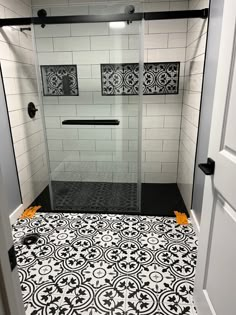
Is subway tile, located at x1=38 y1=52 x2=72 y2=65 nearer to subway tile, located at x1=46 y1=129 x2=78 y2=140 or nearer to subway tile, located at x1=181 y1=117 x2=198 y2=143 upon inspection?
subway tile, located at x1=46 y1=129 x2=78 y2=140

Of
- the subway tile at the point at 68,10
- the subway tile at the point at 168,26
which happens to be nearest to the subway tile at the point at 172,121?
the subway tile at the point at 168,26

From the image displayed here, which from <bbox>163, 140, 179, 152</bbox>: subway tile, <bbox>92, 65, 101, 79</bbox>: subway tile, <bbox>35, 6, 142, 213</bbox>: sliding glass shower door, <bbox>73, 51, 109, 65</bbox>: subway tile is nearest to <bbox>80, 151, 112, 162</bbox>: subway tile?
<bbox>35, 6, 142, 213</bbox>: sliding glass shower door

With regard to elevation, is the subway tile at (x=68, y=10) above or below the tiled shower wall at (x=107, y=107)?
above

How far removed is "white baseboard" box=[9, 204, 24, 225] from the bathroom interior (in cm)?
5

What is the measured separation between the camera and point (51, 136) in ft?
8.61

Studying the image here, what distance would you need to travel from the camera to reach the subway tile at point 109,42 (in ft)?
7.73

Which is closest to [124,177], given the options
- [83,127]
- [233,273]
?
[83,127]

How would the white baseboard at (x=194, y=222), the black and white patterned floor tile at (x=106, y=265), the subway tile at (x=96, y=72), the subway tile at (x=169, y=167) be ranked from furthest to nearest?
the subway tile at (x=169, y=167) → the subway tile at (x=96, y=72) → the white baseboard at (x=194, y=222) → the black and white patterned floor tile at (x=106, y=265)

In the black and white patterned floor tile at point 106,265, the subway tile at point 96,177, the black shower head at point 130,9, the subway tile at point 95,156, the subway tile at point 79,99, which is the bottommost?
the black and white patterned floor tile at point 106,265

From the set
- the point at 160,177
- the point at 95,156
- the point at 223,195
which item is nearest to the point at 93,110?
the point at 95,156

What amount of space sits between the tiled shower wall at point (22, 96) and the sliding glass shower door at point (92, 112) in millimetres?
156

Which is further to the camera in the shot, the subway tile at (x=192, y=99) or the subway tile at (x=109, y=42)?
the subway tile at (x=109, y=42)

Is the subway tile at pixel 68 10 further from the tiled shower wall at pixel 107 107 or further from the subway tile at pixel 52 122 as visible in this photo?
the subway tile at pixel 52 122

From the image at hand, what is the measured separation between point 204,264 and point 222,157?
0.61 meters
